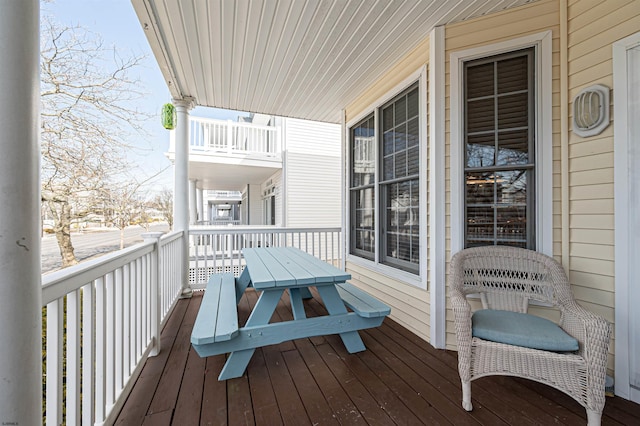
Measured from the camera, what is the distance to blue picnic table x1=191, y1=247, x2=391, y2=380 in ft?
6.06

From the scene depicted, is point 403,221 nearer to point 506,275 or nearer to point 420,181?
point 420,181

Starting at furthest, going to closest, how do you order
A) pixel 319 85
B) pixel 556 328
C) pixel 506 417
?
pixel 319 85
pixel 556 328
pixel 506 417

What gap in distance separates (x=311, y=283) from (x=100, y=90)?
7.07m

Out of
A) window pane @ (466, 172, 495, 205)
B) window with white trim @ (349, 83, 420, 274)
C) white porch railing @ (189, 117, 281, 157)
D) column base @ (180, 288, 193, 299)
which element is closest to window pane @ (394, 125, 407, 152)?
window with white trim @ (349, 83, 420, 274)

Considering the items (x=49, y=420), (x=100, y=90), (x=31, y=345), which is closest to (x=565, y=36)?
(x=31, y=345)

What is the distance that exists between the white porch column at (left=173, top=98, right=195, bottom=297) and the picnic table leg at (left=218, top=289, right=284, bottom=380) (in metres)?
2.12

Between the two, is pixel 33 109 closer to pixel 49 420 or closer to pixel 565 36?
pixel 49 420

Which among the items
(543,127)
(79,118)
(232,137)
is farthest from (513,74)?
(79,118)

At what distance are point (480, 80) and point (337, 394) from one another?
2700 millimetres

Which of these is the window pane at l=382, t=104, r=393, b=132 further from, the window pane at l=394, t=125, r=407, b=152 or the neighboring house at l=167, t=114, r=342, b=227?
the neighboring house at l=167, t=114, r=342, b=227

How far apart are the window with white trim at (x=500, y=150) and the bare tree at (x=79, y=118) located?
23.0 ft

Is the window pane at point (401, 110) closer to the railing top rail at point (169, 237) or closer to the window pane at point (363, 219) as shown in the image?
the window pane at point (363, 219)

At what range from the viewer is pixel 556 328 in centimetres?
172

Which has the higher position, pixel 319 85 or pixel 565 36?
pixel 319 85
